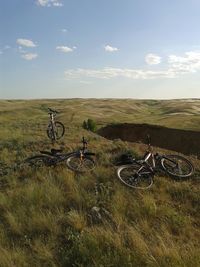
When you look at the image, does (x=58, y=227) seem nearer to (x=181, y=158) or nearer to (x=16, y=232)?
(x=16, y=232)

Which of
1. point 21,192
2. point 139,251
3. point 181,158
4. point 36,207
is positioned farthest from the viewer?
point 181,158

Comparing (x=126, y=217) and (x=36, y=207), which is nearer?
(x=126, y=217)

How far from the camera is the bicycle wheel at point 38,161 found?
12105 millimetres

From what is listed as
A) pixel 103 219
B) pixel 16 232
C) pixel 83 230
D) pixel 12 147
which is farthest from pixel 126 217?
pixel 12 147

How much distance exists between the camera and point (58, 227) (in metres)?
7.71

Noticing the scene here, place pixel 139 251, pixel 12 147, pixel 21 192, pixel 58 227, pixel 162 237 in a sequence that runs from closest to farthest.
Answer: pixel 139 251, pixel 162 237, pixel 58 227, pixel 21 192, pixel 12 147

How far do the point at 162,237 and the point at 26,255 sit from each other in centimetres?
249

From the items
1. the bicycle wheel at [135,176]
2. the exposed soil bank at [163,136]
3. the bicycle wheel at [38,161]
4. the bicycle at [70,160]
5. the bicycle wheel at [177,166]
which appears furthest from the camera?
the exposed soil bank at [163,136]

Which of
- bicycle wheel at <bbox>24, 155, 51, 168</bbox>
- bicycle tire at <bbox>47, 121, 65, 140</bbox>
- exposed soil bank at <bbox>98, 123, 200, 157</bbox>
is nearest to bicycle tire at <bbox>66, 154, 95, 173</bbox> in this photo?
bicycle wheel at <bbox>24, 155, 51, 168</bbox>

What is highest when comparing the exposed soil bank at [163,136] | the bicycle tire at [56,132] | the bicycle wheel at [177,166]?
the bicycle wheel at [177,166]

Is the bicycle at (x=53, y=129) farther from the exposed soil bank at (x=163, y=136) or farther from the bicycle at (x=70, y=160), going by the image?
the exposed soil bank at (x=163, y=136)

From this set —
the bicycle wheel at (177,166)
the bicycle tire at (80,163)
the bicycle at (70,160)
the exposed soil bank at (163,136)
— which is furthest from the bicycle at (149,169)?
the exposed soil bank at (163,136)

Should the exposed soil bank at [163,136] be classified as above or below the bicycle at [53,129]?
below

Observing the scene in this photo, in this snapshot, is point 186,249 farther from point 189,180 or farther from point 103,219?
point 189,180
